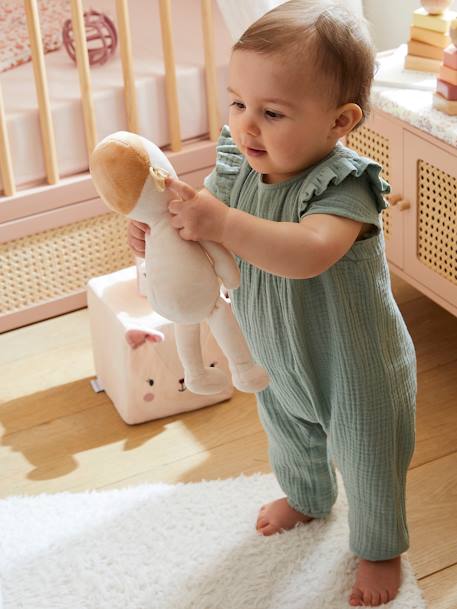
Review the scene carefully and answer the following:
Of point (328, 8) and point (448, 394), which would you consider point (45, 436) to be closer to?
point (448, 394)

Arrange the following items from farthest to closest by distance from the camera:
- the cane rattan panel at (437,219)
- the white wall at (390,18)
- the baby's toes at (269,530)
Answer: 1. the white wall at (390,18)
2. the cane rattan panel at (437,219)
3. the baby's toes at (269,530)

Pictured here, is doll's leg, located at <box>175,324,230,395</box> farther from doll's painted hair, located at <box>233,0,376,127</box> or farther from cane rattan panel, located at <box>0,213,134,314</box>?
cane rattan panel, located at <box>0,213,134,314</box>

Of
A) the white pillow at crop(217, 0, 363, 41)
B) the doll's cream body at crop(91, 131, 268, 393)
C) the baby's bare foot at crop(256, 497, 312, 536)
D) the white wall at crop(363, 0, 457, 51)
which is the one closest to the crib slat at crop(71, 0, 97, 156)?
the white pillow at crop(217, 0, 363, 41)

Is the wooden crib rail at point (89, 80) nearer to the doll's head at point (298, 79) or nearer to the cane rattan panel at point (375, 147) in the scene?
the cane rattan panel at point (375, 147)

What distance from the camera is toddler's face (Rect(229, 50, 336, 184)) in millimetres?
1061

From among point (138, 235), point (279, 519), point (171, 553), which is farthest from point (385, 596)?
point (138, 235)

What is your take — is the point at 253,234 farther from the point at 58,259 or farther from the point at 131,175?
the point at 58,259

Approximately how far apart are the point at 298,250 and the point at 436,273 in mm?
908

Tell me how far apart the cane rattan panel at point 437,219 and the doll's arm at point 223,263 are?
2.61 feet

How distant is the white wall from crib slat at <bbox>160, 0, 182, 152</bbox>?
616 mm

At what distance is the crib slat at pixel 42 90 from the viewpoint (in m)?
2.01

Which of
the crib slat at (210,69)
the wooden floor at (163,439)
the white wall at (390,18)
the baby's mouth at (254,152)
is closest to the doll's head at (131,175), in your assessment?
the baby's mouth at (254,152)

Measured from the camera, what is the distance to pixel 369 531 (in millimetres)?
1447

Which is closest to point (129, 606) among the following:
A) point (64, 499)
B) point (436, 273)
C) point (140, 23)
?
point (64, 499)
